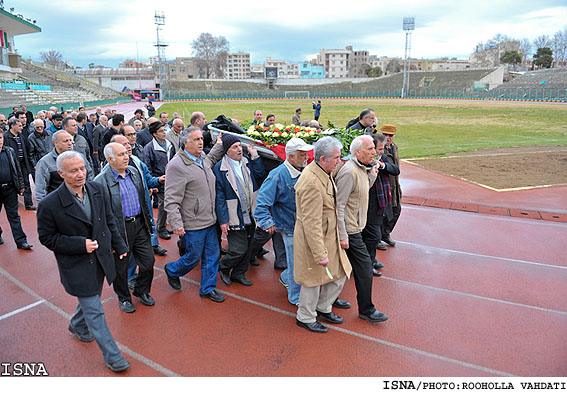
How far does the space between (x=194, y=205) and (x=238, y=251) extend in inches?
37.6

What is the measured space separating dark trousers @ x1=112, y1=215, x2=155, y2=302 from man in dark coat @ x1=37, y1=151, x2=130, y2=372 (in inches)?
29.6

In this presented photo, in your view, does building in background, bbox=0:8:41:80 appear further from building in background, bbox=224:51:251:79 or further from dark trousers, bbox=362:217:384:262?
building in background, bbox=224:51:251:79

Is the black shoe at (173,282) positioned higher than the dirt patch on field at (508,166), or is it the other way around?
the dirt patch on field at (508,166)

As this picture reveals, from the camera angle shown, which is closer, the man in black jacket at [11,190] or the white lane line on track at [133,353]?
the white lane line on track at [133,353]

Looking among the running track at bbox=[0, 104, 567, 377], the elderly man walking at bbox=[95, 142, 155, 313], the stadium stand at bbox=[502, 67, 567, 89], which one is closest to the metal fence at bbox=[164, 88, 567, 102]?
the stadium stand at bbox=[502, 67, 567, 89]

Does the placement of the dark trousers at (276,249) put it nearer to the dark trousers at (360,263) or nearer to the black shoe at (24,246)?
the dark trousers at (360,263)

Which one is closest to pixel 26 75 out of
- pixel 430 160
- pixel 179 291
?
pixel 430 160

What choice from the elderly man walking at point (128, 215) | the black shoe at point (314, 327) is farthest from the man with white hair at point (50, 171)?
the black shoe at point (314, 327)

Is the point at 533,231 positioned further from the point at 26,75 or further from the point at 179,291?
the point at 26,75

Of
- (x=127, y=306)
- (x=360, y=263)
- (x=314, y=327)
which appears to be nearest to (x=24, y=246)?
(x=127, y=306)

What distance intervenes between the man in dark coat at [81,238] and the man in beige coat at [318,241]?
6.35ft

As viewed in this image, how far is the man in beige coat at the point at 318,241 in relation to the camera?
406 centimetres

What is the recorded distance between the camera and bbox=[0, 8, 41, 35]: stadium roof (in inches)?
1719

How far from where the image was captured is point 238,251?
213 inches
